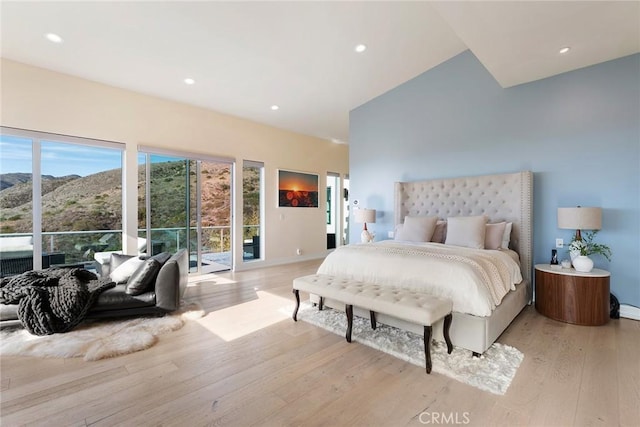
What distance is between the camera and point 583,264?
3.05 meters

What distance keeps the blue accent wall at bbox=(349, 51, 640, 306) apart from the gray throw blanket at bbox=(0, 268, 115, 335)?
4.52m

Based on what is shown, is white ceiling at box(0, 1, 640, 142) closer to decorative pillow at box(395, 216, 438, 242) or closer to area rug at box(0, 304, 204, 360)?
decorative pillow at box(395, 216, 438, 242)

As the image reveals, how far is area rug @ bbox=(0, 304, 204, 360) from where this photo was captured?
7.75ft

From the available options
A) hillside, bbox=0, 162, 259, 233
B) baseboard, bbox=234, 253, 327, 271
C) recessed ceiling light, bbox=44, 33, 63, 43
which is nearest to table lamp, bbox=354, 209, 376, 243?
baseboard, bbox=234, 253, 327, 271

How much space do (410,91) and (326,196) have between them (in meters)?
3.38

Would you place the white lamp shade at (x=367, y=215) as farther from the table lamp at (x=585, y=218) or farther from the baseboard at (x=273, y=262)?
the table lamp at (x=585, y=218)

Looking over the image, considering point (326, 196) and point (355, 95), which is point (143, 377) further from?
point (326, 196)

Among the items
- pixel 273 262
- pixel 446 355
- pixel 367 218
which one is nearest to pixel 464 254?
pixel 446 355

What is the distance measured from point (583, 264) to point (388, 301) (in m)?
2.42

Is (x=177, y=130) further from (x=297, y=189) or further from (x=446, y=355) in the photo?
(x=446, y=355)

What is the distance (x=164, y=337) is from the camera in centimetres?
270

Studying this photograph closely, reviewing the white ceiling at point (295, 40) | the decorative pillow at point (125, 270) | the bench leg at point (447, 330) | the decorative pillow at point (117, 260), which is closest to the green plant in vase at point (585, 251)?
the bench leg at point (447, 330)

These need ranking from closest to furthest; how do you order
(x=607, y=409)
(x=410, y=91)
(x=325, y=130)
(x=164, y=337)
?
(x=607, y=409)
(x=164, y=337)
(x=410, y=91)
(x=325, y=130)

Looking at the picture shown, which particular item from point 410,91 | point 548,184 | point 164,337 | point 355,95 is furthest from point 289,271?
point 548,184
